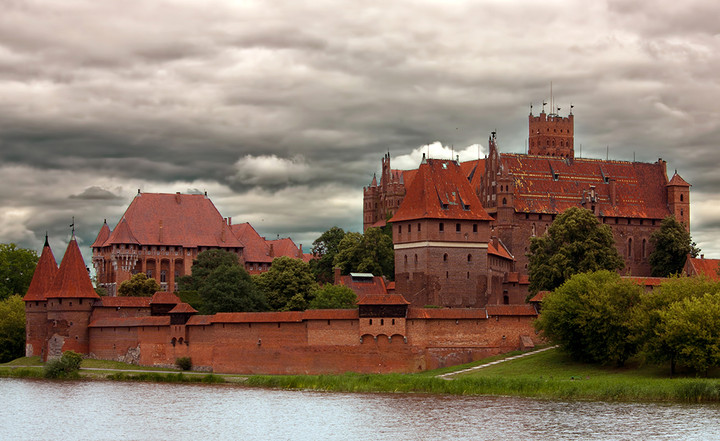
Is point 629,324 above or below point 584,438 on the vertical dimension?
above

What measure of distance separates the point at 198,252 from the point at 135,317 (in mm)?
26471

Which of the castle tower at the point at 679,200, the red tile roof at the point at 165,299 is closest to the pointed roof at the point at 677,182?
the castle tower at the point at 679,200

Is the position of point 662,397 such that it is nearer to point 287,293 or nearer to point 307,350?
point 307,350

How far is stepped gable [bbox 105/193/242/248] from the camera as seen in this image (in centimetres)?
9069

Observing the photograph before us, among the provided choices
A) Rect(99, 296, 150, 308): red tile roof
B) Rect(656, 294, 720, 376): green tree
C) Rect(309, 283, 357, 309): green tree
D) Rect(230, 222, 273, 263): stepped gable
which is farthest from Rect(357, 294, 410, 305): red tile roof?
Rect(230, 222, 273, 263): stepped gable

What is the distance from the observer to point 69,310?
6638 centimetres

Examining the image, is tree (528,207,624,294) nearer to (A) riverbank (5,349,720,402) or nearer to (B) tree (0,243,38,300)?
(A) riverbank (5,349,720,402)

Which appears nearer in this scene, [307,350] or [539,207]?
[307,350]

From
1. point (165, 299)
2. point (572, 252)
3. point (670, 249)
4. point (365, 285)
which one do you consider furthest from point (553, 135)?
point (165, 299)

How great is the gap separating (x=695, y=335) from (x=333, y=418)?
14617mm

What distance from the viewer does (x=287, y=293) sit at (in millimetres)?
70938

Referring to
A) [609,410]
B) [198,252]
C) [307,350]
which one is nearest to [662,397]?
[609,410]

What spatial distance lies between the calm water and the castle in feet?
104

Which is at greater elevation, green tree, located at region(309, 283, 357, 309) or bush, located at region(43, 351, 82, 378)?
green tree, located at region(309, 283, 357, 309)
